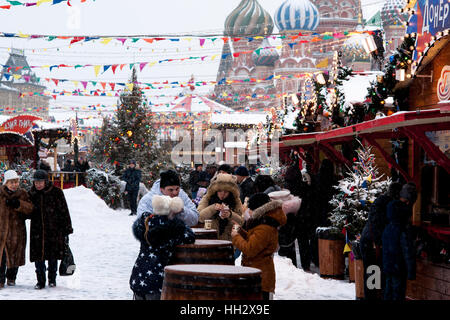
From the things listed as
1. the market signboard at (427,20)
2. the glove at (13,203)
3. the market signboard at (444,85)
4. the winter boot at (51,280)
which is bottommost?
the winter boot at (51,280)

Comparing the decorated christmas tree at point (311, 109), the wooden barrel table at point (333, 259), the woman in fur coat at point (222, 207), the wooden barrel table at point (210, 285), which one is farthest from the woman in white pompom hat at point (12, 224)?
the decorated christmas tree at point (311, 109)

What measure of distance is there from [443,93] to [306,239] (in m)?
3.43

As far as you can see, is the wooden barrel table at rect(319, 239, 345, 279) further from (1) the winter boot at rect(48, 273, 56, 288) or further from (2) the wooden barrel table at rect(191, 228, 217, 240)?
(1) the winter boot at rect(48, 273, 56, 288)

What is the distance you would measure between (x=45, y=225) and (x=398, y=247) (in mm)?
4514

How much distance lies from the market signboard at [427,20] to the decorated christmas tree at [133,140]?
20.5 meters

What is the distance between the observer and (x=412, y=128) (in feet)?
30.9

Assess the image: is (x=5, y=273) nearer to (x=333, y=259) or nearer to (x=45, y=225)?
(x=45, y=225)

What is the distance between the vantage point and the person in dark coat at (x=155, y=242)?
19.5 feet

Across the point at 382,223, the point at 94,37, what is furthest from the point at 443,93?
the point at 94,37

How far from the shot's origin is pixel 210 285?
197 inches

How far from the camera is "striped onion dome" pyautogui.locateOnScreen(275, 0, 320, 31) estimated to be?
95000 mm

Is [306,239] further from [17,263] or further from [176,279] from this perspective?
[176,279]

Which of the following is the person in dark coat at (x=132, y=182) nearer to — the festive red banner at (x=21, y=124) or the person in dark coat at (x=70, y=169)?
the person in dark coat at (x=70, y=169)

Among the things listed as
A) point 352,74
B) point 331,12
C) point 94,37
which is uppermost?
point 331,12
